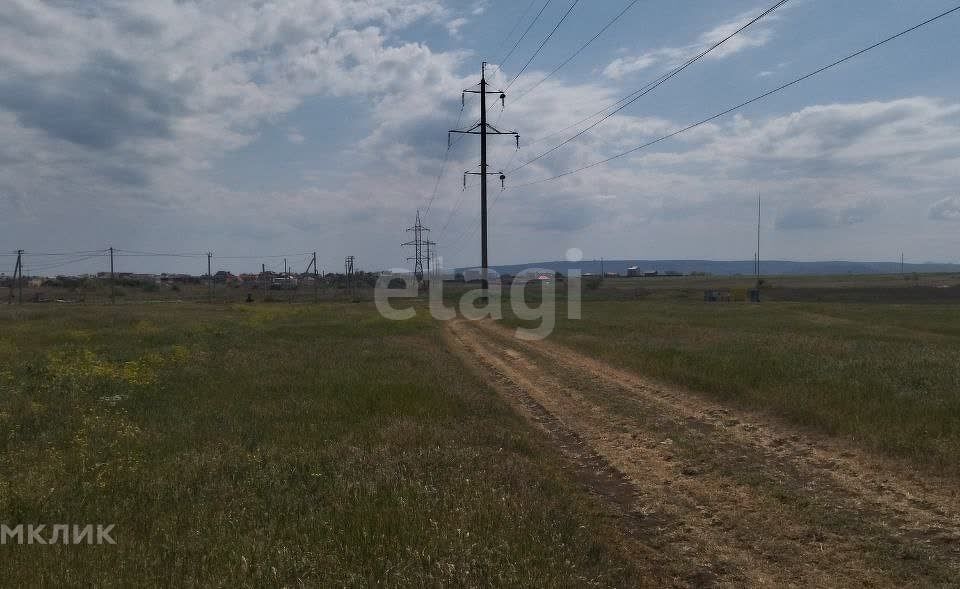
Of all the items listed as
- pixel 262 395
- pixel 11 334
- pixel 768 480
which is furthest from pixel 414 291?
pixel 768 480

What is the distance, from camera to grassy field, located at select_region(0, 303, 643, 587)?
535 cm

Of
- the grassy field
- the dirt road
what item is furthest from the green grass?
the grassy field

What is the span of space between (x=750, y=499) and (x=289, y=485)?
528 cm

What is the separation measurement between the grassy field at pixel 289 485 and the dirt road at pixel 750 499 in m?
0.60

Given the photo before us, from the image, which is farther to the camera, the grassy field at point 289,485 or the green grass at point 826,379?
the green grass at point 826,379

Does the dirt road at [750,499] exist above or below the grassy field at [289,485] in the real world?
below

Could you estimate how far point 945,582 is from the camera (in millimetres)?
5285

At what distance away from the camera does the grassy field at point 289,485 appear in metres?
5.35

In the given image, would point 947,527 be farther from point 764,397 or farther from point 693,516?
point 764,397

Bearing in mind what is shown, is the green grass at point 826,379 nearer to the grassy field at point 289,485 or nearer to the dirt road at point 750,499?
the dirt road at point 750,499

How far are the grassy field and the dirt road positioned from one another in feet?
1.96

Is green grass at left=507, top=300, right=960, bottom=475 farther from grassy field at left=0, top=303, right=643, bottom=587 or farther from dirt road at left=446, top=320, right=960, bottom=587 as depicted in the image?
grassy field at left=0, top=303, right=643, bottom=587

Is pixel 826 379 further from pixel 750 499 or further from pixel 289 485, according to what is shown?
pixel 289 485

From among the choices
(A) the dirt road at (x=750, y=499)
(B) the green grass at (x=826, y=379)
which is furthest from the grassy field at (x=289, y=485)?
(B) the green grass at (x=826, y=379)
